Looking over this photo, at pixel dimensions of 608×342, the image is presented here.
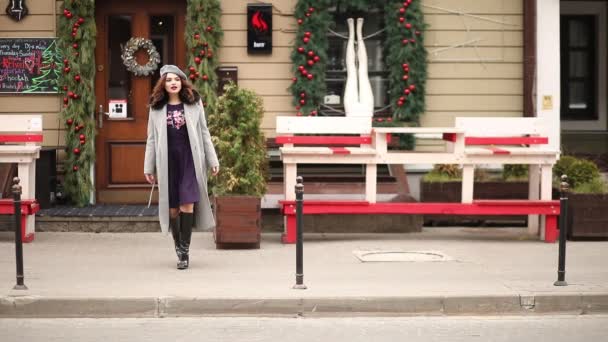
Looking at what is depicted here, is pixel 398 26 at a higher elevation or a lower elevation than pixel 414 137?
higher

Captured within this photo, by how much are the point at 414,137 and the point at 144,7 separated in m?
4.03

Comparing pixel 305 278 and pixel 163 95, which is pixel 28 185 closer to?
pixel 163 95

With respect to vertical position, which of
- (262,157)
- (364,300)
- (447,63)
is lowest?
(364,300)

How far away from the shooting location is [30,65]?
13.6 metres

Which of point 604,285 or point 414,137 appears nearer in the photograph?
point 604,285

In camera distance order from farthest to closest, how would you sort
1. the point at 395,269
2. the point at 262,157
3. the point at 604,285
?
the point at 262,157 → the point at 395,269 → the point at 604,285

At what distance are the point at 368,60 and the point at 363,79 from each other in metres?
0.44

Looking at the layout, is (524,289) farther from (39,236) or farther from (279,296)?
(39,236)

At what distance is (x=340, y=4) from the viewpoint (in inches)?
546

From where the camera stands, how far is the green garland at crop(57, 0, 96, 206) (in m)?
13.3

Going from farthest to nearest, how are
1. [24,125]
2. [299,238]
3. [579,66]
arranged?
[579,66] < [24,125] < [299,238]

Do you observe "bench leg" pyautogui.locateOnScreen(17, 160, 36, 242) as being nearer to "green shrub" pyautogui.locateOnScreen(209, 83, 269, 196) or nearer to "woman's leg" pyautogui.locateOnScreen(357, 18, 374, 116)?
"green shrub" pyautogui.locateOnScreen(209, 83, 269, 196)

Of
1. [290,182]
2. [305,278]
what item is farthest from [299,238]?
[290,182]

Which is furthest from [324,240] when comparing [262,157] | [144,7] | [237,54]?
[144,7]
